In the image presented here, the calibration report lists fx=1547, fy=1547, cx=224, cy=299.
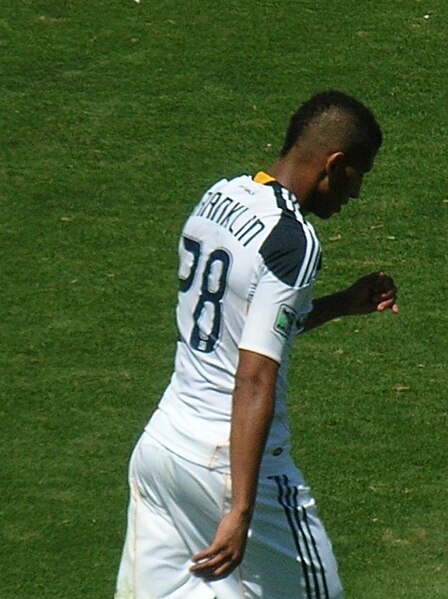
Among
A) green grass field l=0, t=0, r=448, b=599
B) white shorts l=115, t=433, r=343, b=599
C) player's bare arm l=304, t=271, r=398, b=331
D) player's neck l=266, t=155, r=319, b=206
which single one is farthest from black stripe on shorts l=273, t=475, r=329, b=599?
green grass field l=0, t=0, r=448, b=599

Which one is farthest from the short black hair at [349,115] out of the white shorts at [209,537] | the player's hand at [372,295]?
the white shorts at [209,537]

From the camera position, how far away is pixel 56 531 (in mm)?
6504

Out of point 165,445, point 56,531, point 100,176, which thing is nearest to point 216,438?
point 165,445

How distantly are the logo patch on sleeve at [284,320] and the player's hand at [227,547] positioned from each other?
52 cm

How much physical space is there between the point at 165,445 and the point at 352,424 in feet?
9.07

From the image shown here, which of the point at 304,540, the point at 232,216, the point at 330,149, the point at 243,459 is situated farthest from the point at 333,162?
the point at 304,540

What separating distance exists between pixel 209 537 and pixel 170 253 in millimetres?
4053

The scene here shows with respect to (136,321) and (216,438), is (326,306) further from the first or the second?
(136,321)

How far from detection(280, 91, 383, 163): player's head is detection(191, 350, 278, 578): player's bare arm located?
78 cm

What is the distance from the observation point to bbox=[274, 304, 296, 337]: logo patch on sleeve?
4246mm

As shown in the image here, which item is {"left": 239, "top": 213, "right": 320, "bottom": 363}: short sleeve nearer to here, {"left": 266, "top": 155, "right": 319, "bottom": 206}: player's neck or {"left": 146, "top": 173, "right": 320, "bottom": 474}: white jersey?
{"left": 146, "top": 173, "right": 320, "bottom": 474}: white jersey

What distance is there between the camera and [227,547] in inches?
164

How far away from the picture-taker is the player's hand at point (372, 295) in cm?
494

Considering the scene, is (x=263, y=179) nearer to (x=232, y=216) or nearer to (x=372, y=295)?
(x=232, y=216)
